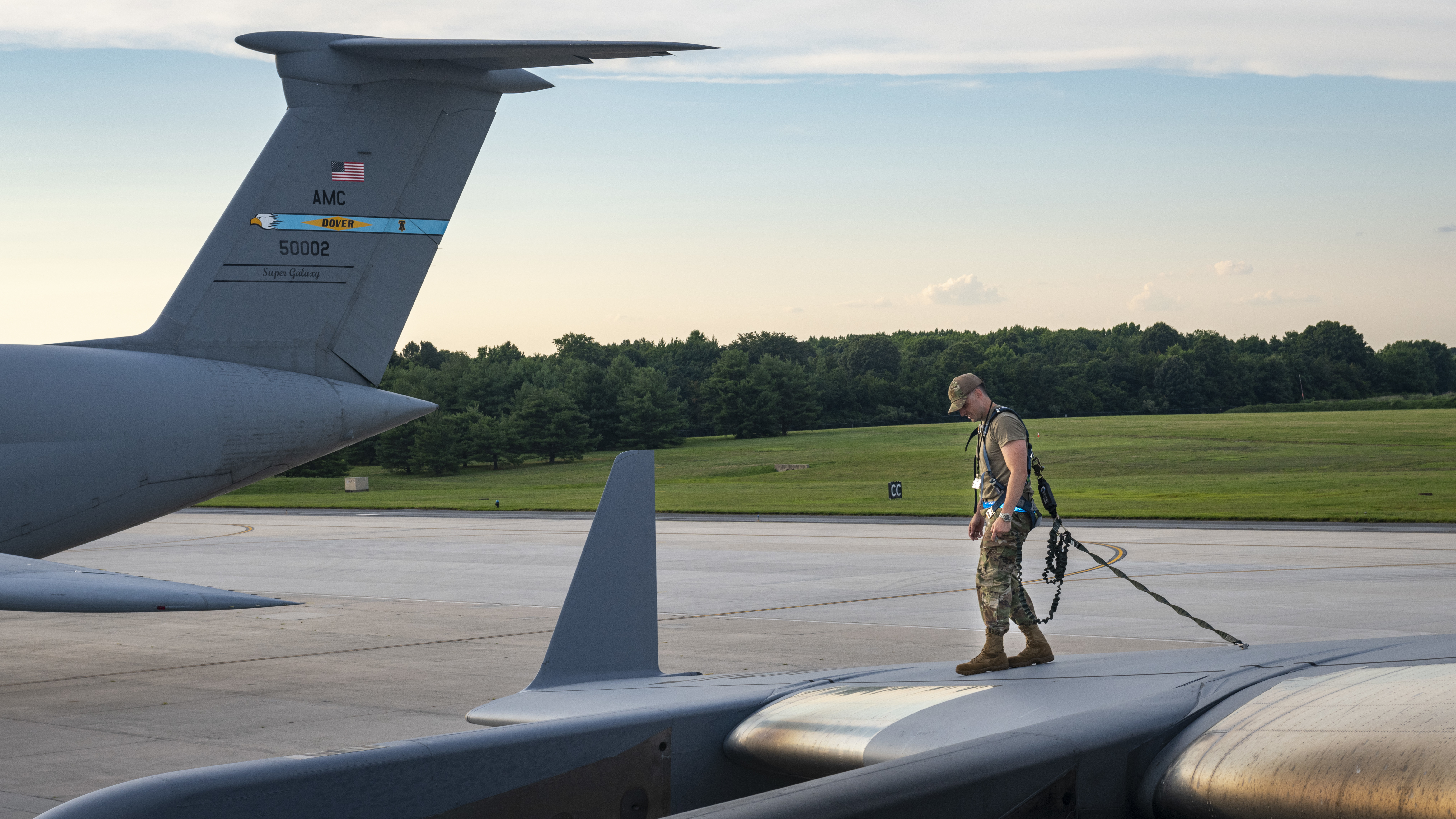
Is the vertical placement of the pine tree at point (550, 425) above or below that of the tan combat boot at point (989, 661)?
above

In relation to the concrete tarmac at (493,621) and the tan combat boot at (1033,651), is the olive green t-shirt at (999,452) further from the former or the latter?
the concrete tarmac at (493,621)

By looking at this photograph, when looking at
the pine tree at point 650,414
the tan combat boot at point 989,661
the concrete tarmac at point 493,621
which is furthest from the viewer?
the pine tree at point 650,414

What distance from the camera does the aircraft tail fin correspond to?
495 inches

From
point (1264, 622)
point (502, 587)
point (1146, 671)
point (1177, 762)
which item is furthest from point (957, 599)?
point (1177, 762)

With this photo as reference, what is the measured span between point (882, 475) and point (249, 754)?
209 feet

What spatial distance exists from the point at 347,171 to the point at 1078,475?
57746 mm

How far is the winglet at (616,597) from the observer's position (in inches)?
244

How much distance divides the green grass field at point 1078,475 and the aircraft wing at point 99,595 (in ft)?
70.6

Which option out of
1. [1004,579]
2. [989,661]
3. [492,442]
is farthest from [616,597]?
[492,442]

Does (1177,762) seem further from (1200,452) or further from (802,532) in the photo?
(1200,452)

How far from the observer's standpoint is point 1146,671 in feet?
15.4

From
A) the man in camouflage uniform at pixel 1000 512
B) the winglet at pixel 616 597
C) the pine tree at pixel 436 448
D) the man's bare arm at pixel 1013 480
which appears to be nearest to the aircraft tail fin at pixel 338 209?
the man in camouflage uniform at pixel 1000 512

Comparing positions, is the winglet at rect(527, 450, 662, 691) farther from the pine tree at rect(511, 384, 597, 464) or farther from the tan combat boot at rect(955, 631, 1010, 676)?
the pine tree at rect(511, 384, 597, 464)

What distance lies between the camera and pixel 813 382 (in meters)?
124
